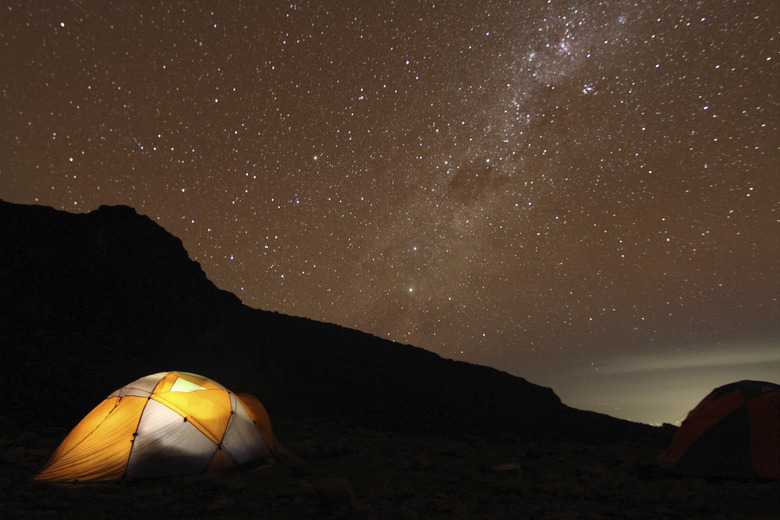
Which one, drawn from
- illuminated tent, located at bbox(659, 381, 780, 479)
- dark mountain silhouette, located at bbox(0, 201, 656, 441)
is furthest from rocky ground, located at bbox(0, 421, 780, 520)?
dark mountain silhouette, located at bbox(0, 201, 656, 441)

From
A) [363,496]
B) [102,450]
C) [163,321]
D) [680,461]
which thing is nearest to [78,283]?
[163,321]

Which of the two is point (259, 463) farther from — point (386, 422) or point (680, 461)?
point (386, 422)

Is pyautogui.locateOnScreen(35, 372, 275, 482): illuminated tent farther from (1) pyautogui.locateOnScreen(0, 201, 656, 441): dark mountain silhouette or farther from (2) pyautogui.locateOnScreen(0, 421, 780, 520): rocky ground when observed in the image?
(1) pyautogui.locateOnScreen(0, 201, 656, 441): dark mountain silhouette

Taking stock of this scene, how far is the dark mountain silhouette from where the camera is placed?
19.7 meters

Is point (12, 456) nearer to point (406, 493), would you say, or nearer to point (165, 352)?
point (406, 493)

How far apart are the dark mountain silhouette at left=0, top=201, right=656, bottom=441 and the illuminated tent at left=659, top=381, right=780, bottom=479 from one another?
14412mm

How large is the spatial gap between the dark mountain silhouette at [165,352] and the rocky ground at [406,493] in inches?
409

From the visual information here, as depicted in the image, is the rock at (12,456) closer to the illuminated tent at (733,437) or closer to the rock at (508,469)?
the rock at (508,469)

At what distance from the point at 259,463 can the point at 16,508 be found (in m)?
3.63

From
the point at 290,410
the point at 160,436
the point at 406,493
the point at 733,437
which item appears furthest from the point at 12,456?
the point at 290,410

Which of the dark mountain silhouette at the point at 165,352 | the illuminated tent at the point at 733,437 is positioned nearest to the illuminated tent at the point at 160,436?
the illuminated tent at the point at 733,437

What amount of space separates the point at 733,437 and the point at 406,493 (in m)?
5.18

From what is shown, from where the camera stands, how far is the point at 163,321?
27.2 meters

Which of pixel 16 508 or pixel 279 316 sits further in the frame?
pixel 279 316
